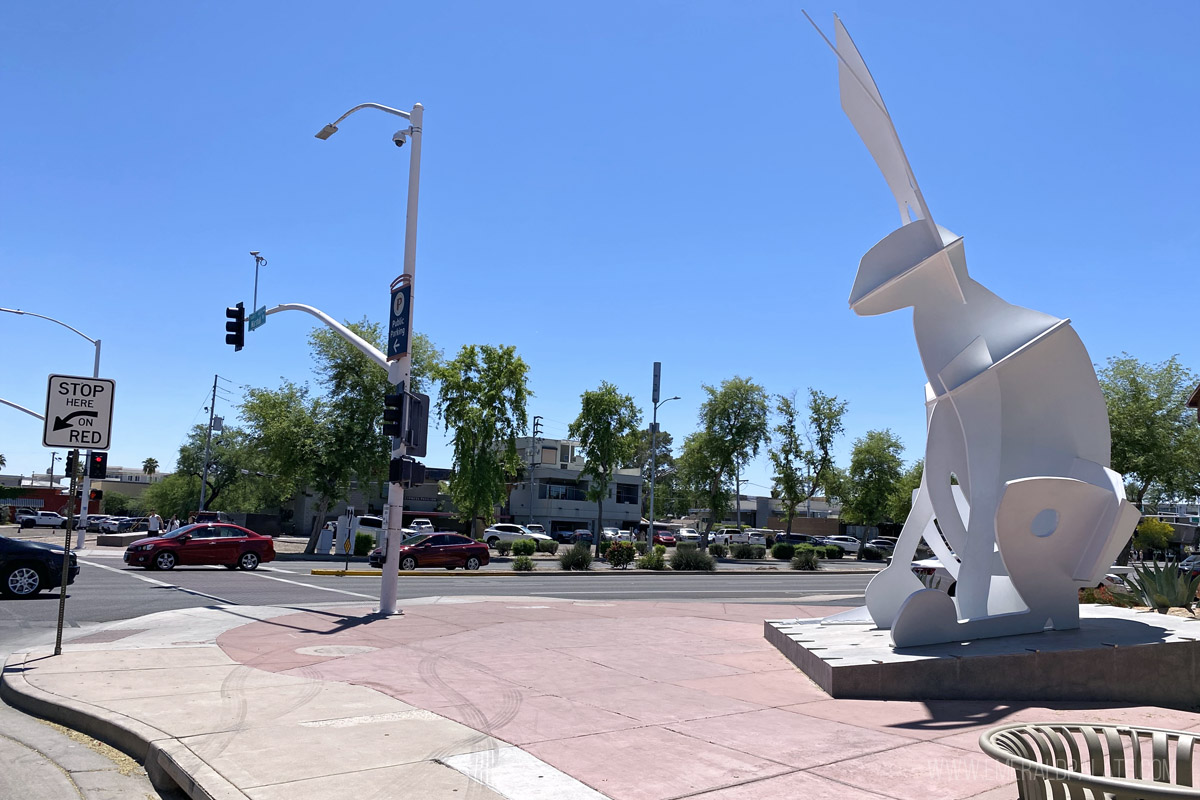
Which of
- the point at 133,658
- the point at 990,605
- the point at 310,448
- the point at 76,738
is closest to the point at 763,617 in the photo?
the point at 990,605

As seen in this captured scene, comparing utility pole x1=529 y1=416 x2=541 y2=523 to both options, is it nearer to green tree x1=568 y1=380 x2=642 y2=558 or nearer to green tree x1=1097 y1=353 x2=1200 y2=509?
green tree x1=568 y1=380 x2=642 y2=558

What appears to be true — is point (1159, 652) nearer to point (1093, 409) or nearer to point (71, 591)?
point (1093, 409)

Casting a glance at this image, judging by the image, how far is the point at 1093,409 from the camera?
11.5 metres

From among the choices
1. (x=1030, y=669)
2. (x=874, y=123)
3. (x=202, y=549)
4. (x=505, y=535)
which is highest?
(x=874, y=123)

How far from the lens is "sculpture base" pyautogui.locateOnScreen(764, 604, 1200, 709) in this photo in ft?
29.3

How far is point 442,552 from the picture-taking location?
3184 centimetres

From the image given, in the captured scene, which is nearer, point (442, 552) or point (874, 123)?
point (874, 123)

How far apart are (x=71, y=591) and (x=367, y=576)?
9.74 meters

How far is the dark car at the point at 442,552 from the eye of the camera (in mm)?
31078

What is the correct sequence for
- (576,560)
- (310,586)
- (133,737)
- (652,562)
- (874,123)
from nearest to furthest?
(133,737) < (874,123) < (310,586) < (576,560) < (652,562)

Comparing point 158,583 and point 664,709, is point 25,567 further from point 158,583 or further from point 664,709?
point 664,709

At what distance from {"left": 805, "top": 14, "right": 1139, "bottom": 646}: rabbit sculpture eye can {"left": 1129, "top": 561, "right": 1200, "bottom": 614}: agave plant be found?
299cm

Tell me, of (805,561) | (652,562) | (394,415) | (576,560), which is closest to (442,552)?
(576,560)

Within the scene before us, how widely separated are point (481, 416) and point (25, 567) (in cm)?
3107
